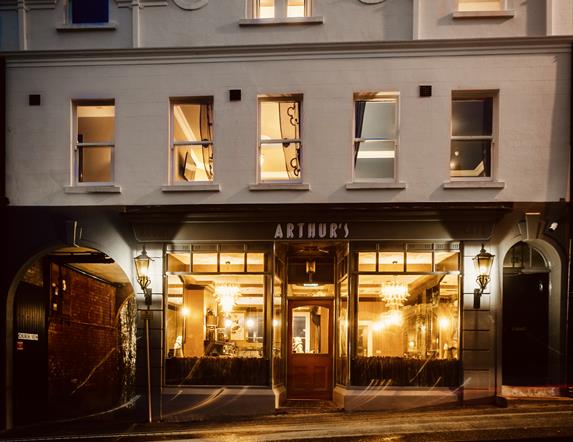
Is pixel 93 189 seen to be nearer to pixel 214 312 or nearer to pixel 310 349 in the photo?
pixel 214 312

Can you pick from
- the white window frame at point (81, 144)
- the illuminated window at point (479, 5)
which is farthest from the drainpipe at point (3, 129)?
the illuminated window at point (479, 5)

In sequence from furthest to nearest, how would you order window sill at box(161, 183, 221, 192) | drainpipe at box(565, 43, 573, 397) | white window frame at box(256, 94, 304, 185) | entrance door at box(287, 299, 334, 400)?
1. entrance door at box(287, 299, 334, 400)
2. white window frame at box(256, 94, 304, 185)
3. window sill at box(161, 183, 221, 192)
4. drainpipe at box(565, 43, 573, 397)

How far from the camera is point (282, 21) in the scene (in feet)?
37.0

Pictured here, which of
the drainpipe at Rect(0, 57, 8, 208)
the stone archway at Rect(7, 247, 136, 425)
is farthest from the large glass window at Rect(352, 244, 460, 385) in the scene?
the drainpipe at Rect(0, 57, 8, 208)

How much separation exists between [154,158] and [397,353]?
6.07 metres

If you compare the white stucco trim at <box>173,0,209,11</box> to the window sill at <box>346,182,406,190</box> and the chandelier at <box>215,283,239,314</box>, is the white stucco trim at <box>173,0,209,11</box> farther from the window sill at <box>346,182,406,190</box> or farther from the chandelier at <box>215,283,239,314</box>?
the chandelier at <box>215,283,239,314</box>

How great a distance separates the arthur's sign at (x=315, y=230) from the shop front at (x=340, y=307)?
0.02 metres

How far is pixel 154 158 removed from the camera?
11.5 metres

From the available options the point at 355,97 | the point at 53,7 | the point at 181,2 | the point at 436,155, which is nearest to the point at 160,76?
the point at 181,2

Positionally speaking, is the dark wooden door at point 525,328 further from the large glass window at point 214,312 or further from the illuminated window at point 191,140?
the illuminated window at point 191,140

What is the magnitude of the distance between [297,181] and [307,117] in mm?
1248

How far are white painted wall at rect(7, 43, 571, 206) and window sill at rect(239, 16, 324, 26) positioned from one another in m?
0.64

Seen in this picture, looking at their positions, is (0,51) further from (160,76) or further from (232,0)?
(232,0)

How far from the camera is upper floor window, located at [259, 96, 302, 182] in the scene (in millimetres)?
11453
